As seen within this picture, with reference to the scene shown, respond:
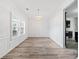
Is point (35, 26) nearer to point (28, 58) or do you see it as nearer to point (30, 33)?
point (30, 33)

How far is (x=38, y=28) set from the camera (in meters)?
15.7

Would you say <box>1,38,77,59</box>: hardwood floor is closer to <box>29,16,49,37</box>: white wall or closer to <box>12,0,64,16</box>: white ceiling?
<box>12,0,64,16</box>: white ceiling

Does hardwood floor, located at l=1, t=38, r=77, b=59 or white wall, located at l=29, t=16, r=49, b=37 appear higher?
white wall, located at l=29, t=16, r=49, b=37

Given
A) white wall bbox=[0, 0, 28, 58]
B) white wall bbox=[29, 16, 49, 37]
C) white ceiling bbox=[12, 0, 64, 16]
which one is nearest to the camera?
white wall bbox=[0, 0, 28, 58]

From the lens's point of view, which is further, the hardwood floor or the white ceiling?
the white ceiling

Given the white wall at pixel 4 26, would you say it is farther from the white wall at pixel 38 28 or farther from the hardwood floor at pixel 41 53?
the white wall at pixel 38 28

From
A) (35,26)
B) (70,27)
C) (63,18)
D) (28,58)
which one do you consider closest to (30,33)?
(35,26)

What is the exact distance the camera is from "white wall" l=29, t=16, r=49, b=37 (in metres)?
15.5

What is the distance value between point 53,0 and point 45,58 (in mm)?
3215

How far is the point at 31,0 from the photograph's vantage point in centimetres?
616

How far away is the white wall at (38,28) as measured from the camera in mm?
15531

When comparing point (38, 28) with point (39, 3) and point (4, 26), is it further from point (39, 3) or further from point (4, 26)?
point (4, 26)

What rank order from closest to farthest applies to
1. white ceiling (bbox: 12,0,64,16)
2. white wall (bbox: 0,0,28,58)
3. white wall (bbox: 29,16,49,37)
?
white wall (bbox: 0,0,28,58), white ceiling (bbox: 12,0,64,16), white wall (bbox: 29,16,49,37)

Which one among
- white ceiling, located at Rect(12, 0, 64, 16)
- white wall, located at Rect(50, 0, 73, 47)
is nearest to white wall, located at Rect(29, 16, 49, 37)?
white wall, located at Rect(50, 0, 73, 47)
